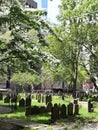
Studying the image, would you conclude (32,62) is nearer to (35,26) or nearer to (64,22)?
(35,26)

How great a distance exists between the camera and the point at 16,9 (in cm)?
1641

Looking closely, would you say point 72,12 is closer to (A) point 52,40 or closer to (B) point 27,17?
Answer: (A) point 52,40

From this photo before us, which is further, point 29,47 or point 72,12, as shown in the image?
point 72,12

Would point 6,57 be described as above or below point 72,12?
below

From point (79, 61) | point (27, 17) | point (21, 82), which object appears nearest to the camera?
point (27, 17)

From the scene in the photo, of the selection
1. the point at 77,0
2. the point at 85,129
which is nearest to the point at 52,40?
the point at 77,0

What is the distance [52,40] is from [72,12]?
409 cm

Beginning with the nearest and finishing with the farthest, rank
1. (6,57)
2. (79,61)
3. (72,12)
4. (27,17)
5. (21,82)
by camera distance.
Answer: (27,17)
(6,57)
(72,12)
(79,61)
(21,82)

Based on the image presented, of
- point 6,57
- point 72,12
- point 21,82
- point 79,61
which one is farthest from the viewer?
point 21,82

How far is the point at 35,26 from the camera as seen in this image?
17.1 metres

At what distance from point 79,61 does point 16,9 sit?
25642mm

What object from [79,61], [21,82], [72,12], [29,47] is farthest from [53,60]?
[21,82]

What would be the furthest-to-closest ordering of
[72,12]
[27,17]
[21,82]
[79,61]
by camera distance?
[21,82], [79,61], [72,12], [27,17]

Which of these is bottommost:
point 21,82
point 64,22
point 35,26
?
point 21,82
